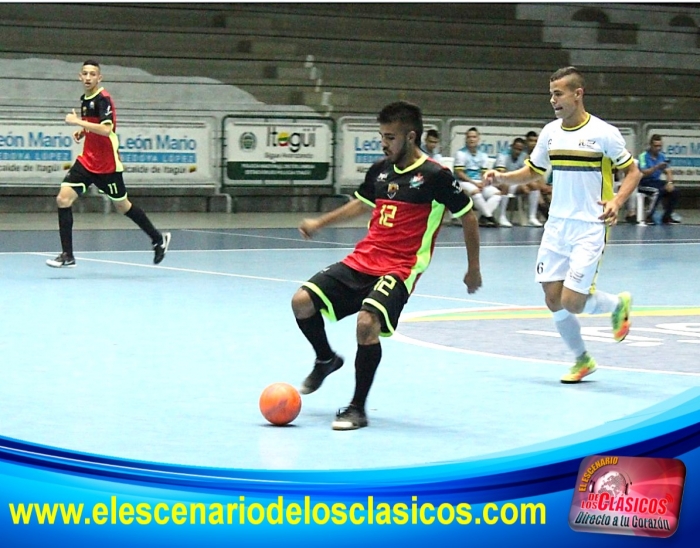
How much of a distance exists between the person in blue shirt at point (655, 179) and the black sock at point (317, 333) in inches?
708

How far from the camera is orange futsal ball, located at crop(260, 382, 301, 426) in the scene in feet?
21.9

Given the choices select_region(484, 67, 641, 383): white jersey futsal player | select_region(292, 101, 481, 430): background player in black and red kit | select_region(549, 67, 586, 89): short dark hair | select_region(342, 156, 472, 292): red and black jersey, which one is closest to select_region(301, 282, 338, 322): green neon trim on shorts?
select_region(292, 101, 481, 430): background player in black and red kit

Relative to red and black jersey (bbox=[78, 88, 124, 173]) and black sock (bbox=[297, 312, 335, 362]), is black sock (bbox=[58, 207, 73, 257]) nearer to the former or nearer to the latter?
red and black jersey (bbox=[78, 88, 124, 173])

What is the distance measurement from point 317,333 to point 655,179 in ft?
60.1

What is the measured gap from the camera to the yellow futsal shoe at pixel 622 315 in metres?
8.52

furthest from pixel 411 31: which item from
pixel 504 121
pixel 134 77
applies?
pixel 134 77

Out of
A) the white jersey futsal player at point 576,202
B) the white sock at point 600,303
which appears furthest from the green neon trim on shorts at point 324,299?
the white sock at point 600,303

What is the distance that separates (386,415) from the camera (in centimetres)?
704

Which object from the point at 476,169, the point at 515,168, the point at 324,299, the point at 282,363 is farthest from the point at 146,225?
the point at 515,168

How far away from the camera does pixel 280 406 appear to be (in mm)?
6656

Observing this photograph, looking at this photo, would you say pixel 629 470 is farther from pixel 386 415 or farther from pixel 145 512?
pixel 386 415

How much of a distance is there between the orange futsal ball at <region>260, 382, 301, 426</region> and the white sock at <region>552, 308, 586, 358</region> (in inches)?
88.4

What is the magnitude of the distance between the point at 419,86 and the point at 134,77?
6.81m

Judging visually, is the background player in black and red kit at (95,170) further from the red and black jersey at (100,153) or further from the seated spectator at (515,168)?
the seated spectator at (515,168)
